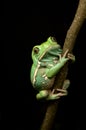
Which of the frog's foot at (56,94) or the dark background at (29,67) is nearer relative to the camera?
the frog's foot at (56,94)

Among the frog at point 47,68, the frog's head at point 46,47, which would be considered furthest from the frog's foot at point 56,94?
the frog's head at point 46,47

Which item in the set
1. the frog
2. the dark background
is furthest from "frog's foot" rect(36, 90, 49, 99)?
the dark background

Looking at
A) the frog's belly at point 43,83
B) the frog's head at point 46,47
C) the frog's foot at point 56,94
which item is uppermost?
the frog's head at point 46,47

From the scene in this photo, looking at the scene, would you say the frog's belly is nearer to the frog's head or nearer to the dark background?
the frog's head

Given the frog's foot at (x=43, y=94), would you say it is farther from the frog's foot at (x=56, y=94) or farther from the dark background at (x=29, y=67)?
the dark background at (x=29, y=67)

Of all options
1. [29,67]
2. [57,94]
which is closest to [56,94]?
[57,94]

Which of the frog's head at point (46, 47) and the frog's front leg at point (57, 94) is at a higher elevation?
the frog's head at point (46, 47)

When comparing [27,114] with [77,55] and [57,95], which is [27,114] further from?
[57,95]

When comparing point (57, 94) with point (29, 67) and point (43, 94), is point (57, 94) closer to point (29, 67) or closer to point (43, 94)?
point (43, 94)
